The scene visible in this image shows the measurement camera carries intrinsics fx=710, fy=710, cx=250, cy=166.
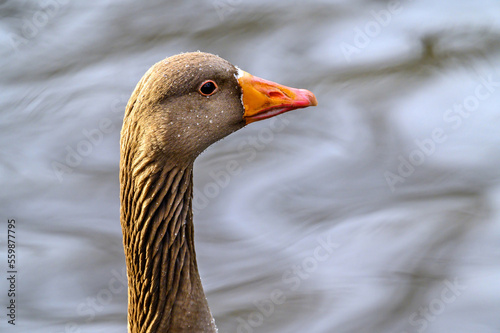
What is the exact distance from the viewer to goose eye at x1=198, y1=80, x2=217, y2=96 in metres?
4.13

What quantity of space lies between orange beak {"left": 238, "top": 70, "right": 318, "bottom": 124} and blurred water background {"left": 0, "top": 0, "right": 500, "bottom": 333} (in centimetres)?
259

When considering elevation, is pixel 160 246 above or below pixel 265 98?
below

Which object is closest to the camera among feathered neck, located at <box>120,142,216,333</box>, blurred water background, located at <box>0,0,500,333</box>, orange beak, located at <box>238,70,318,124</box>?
feathered neck, located at <box>120,142,216,333</box>

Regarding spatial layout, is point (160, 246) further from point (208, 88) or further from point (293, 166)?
point (293, 166)

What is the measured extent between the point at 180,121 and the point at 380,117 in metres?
4.93

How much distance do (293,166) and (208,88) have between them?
155 inches

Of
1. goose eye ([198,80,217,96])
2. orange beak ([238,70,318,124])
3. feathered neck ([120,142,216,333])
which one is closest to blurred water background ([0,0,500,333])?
feathered neck ([120,142,216,333])

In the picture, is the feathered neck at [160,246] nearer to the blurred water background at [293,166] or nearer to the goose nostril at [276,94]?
the goose nostril at [276,94]

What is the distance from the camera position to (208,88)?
4.17m

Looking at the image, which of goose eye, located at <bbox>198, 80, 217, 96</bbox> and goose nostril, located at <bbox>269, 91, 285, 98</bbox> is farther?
goose nostril, located at <bbox>269, 91, 285, 98</bbox>

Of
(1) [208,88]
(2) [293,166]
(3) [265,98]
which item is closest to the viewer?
(1) [208,88]

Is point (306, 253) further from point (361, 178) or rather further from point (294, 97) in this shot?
point (294, 97)

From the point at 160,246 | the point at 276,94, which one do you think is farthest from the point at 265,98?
the point at 160,246

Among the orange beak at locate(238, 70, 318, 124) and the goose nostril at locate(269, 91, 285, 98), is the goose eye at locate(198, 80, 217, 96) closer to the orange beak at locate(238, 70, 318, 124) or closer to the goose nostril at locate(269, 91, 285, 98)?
the orange beak at locate(238, 70, 318, 124)
